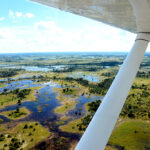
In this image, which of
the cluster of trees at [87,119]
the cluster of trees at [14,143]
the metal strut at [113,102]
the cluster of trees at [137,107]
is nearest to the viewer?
the metal strut at [113,102]

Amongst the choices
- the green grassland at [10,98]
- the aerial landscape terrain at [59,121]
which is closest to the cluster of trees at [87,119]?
the aerial landscape terrain at [59,121]

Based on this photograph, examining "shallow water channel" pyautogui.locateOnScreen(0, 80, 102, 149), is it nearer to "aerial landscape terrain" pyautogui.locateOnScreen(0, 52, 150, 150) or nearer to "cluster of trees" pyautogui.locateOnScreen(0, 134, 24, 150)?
"aerial landscape terrain" pyautogui.locateOnScreen(0, 52, 150, 150)

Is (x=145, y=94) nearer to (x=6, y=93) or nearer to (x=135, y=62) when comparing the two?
(x=6, y=93)

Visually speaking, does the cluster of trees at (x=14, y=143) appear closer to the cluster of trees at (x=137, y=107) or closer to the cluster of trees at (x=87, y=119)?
the cluster of trees at (x=87, y=119)

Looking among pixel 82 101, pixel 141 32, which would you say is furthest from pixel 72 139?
pixel 141 32

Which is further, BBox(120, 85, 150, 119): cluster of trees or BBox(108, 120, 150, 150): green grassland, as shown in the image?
BBox(120, 85, 150, 119): cluster of trees

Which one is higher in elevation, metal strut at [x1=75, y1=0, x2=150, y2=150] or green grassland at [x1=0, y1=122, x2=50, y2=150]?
metal strut at [x1=75, y1=0, x2=150, y2=150]

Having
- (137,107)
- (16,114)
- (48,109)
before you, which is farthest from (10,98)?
(137,107)

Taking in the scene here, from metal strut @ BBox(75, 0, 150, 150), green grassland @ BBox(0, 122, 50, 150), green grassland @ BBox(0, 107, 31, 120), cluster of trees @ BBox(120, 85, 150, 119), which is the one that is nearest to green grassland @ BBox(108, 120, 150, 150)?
cluster of trees @ BBox(120, 85, 150, 119)
